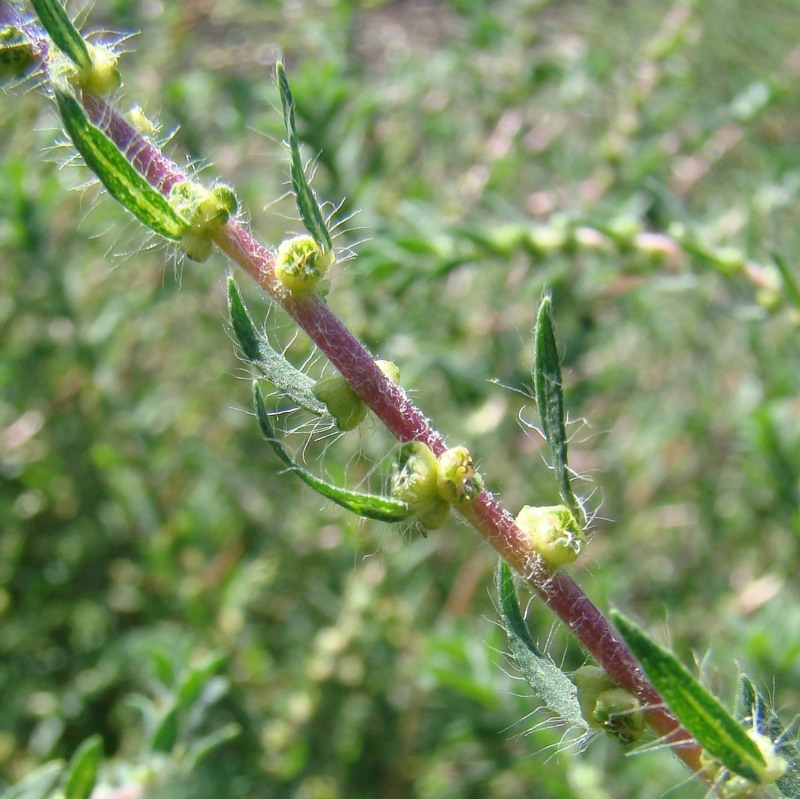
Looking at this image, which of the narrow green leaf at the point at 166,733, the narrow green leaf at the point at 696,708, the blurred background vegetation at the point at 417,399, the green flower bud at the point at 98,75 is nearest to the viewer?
the narrow green leaf at the point at 696,708

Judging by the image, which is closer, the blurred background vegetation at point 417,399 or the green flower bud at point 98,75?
the green flower bud at point 98,75

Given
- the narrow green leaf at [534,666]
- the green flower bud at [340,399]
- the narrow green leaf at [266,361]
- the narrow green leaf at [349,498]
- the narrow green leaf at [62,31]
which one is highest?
the narrow green leaf at [62,31]

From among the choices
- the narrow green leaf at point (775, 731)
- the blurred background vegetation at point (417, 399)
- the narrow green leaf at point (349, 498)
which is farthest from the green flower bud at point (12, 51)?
the blurred background vegetation at point (417, 399)

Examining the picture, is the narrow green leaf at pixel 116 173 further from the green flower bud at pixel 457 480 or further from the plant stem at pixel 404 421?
the green flower bud at pixel 457 480

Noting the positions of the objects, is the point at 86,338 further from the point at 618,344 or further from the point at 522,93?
the point at 618,344

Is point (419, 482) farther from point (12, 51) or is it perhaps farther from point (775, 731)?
point (12, 51)

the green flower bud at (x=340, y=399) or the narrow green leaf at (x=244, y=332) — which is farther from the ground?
the narrow green leaf at (x=244, y=332)

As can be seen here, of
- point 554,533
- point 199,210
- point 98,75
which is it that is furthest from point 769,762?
point 98,75
